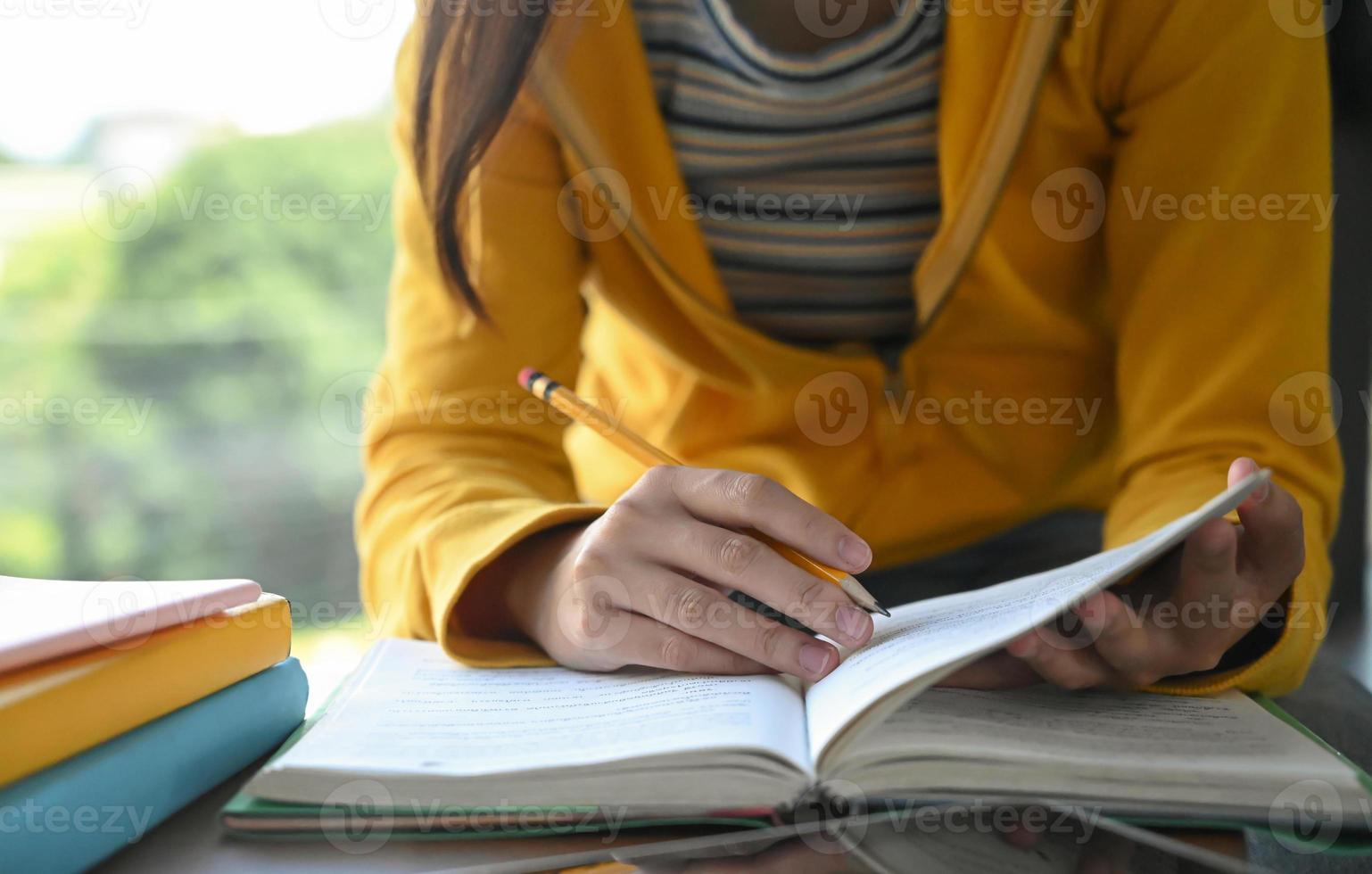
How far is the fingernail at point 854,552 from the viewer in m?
0.46

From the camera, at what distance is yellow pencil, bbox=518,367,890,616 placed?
493 millimetres

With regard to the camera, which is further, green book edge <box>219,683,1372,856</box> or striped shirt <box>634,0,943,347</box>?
striped shirt <box>634,0,943,347</box>

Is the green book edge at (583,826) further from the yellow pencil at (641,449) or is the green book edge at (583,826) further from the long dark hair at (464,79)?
the long dark hair at (464,79)

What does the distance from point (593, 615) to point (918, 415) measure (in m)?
0.36

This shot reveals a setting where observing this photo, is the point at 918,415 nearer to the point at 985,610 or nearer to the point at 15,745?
the point at 985,610

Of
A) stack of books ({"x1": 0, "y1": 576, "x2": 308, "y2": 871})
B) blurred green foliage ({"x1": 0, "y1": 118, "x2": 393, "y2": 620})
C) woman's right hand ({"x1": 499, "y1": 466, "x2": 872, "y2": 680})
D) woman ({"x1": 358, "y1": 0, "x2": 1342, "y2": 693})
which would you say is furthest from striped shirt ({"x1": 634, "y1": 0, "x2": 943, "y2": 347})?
blurred green foliage ({"x1": 0, "y1": 118, "x2": 393, "y2": 620})

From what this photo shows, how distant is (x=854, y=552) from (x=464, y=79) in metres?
0.42

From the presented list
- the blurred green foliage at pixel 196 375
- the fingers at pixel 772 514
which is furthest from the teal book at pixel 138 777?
the blurred green foliage at pixel 196 375

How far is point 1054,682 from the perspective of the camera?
47 cm

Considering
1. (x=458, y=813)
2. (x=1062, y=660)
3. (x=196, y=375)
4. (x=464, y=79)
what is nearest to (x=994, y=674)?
(x=1062, y=660)

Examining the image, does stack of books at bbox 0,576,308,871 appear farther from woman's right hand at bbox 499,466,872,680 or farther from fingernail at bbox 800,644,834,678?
fingernail at bbox 800,644,834,678

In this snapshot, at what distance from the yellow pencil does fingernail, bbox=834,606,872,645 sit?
2 centimetres

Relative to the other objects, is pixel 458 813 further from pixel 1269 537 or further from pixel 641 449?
pixel 1269 537

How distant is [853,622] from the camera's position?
465 millimetres
